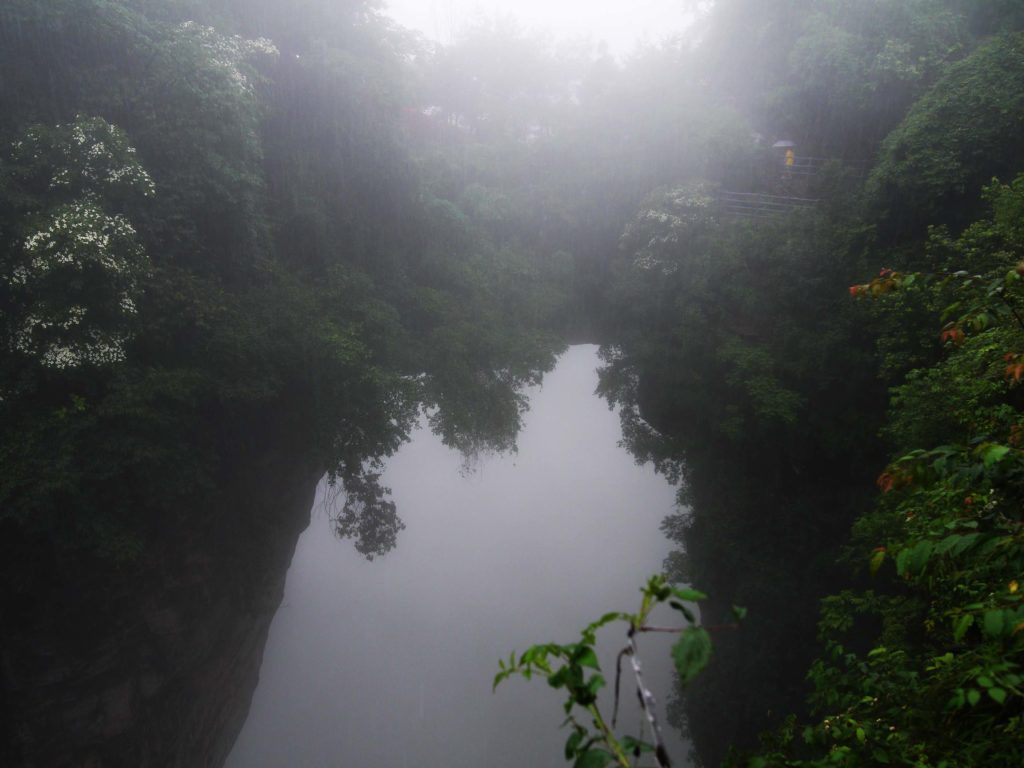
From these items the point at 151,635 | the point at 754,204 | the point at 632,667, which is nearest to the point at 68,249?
the point at 151,635

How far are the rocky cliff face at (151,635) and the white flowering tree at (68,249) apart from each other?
2.22m

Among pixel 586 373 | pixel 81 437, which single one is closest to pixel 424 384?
pixel 81 437

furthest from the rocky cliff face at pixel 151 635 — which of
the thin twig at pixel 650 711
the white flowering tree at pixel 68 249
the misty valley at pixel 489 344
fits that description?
the thin twig at pixel 650 711

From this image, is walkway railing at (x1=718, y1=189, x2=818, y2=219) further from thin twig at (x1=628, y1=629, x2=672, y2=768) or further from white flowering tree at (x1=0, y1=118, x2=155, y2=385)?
thin twig at (x1=628, y1=629, x2=672, y2=768)

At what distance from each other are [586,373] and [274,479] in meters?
19.1

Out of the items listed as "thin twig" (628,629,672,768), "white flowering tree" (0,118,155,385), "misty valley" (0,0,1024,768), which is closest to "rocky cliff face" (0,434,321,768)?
"misty valley" (0,0,1024,768)

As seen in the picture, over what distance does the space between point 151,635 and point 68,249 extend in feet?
17.1

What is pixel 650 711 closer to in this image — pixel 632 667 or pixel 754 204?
pixel 632 667

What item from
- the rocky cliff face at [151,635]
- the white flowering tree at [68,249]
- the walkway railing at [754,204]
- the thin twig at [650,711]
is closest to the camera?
the thin twig at [650,711]

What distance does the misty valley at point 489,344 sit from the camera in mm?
4914

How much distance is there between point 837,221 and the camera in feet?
29.6

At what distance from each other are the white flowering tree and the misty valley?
3 centimetres

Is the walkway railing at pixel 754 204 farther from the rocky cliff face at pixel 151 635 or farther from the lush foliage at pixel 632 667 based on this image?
the lush foliage at pixel 632 667

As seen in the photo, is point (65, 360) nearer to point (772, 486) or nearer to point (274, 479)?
point (274, 479)
